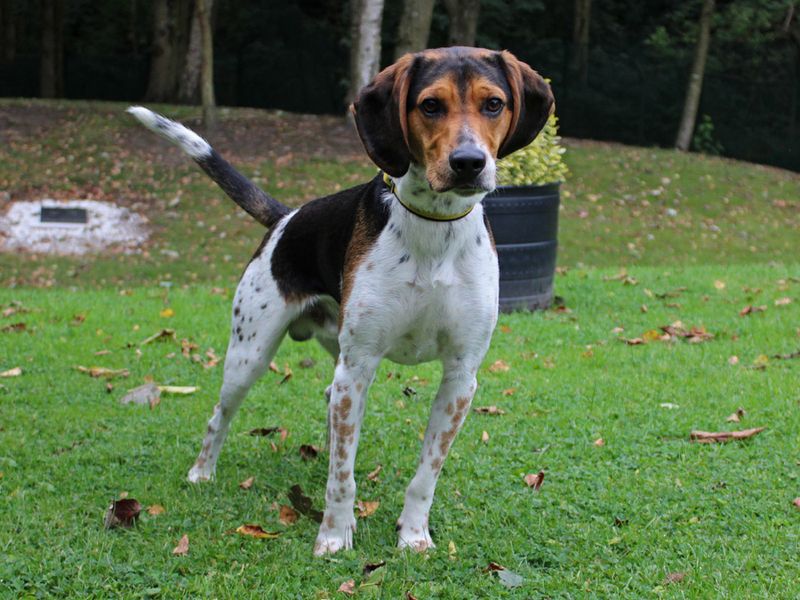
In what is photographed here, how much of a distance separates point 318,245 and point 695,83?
18.7m

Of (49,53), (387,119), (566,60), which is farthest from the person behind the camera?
(49,53)

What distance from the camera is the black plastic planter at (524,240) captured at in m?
8.57

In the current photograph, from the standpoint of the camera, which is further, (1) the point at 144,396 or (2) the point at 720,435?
(1) the point at 144,396

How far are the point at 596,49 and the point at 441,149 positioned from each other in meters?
22.3

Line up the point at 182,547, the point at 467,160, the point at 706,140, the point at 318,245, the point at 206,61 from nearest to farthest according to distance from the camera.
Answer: the point at 467,160, the point at 182,547, the point at 318,245, the point at 206,61, the point at 706,140

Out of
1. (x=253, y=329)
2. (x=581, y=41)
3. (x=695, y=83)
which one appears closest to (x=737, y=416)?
(x=253, y=329)

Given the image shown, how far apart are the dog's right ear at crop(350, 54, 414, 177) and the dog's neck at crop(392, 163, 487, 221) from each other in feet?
0.42

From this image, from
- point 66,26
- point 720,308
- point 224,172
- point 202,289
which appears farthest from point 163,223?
point 66,26

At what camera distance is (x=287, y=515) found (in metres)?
4.32

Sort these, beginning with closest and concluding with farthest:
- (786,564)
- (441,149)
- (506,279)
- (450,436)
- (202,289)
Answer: (441,149) < (786,564) < (450,436) < (506,279) < (202,289)

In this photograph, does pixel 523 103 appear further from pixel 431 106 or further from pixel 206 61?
pixel 206 61

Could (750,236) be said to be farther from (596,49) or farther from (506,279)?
(596,49)

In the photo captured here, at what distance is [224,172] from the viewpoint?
4914mm

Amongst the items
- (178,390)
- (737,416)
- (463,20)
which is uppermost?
(463,20)
